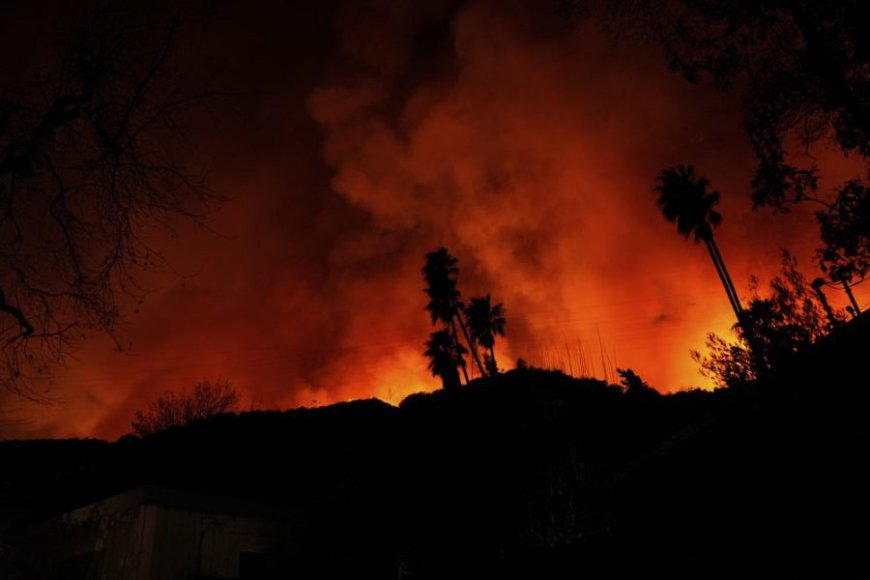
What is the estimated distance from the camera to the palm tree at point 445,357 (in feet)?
169

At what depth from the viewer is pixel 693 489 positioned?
8.19 meters

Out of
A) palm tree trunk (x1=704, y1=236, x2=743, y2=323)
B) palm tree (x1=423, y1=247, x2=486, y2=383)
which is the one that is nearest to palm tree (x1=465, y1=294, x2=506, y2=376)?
palm tree (x1=423, y1=247, x2=486, y2=383)

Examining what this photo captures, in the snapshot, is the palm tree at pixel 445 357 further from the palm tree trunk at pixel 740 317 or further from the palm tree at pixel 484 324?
the palm tree trunk at pixel 740 317

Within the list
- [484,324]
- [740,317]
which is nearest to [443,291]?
[484,324]

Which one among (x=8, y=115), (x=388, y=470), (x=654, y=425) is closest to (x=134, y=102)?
(x=8, y=115)

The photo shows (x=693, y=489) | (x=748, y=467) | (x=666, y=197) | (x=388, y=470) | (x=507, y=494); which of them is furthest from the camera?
(x=666, y=197)

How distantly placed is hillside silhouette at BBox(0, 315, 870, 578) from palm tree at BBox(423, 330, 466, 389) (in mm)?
9613

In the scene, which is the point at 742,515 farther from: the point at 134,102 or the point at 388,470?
the point at 388,470

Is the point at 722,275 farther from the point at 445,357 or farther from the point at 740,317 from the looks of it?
the point at 445,357

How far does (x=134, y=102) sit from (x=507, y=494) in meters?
17.4

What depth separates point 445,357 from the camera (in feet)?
171

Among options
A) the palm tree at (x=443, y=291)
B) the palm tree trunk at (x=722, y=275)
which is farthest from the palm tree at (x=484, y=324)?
the palm tree trunk at (x=722, y=275)

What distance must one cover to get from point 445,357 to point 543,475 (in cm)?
3360

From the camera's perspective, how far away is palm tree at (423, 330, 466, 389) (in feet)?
169
